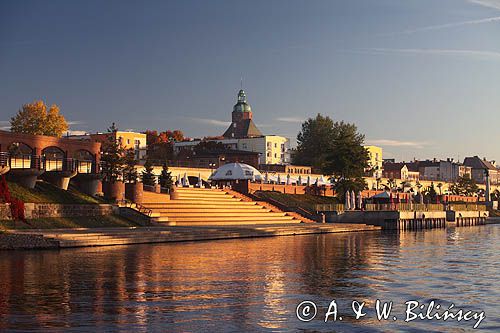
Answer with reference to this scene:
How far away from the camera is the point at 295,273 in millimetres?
29766

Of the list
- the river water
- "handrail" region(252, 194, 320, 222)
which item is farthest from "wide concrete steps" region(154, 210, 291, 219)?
the river water

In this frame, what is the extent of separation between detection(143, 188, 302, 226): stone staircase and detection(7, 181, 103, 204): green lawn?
18.1 feet

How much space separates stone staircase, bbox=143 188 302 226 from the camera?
6038 centimetres

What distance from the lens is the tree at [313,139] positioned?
17188 cm

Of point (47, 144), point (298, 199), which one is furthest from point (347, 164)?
point (47, 144)

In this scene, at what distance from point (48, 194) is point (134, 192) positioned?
1013 cm

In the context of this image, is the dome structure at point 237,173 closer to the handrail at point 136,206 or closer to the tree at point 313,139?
the handrail at point 136,206

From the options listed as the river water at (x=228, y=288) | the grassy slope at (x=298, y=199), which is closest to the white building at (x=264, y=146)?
the grassy slope at (x=298, y=199)

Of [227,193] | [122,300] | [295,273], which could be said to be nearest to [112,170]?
[227,193]

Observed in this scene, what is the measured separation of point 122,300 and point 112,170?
45009 millimetres

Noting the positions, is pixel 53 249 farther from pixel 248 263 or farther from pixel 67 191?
pixel 67 191

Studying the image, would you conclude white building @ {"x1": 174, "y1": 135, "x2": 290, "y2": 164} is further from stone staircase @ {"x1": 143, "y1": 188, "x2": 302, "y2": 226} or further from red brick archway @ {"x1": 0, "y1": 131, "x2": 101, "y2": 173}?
red brick archway @ {"x1": 0, "y1": 131, "x2": 101, "y2": 173}

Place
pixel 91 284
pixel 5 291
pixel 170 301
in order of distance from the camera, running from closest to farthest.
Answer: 1. pixel 170 301
2. pixel 5 291
3. pixel 91 284

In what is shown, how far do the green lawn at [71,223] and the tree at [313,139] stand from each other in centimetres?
11875
